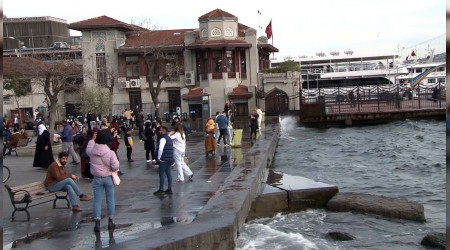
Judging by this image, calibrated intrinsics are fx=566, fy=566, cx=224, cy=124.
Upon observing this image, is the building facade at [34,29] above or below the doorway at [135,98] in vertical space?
above

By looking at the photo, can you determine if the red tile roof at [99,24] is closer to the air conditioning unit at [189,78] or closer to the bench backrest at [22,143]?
the air conditioning unit at [189,78]

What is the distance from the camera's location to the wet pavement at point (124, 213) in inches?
355

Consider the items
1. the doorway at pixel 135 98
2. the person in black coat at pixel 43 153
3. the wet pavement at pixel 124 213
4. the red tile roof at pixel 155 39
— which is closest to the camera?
the wet pavement at pixel 124 213

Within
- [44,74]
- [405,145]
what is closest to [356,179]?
[405,145]

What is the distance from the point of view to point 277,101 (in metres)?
47.3

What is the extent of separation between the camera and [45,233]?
9.52 metres

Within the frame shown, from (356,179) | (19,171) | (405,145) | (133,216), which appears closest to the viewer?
(133,216)

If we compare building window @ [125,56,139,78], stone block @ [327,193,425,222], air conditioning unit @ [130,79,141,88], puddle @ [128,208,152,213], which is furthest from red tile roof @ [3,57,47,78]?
stone block @ [327,193,425,222]

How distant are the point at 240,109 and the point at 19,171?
29351mm

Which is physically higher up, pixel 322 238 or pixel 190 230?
pixel 190 230

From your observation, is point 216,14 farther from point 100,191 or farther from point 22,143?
point 100,191

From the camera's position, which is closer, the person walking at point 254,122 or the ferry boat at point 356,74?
the person walking at point 254,122

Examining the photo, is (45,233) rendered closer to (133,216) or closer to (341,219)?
(133,216)

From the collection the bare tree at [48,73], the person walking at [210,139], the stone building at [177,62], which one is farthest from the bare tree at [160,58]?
the person walking at [210,139]
